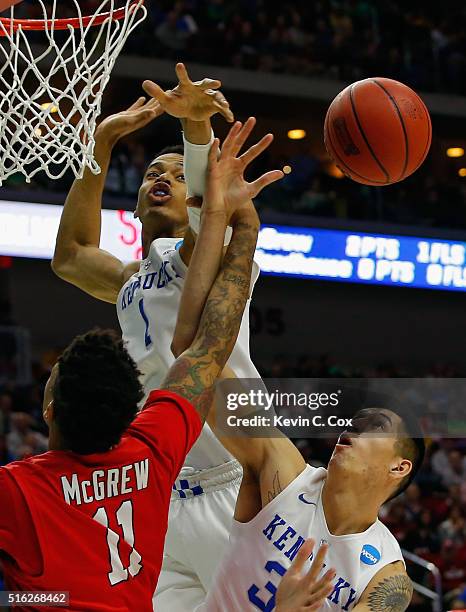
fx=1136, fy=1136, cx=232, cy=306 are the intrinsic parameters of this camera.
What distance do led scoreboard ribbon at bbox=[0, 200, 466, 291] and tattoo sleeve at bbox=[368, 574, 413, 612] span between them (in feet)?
26.7

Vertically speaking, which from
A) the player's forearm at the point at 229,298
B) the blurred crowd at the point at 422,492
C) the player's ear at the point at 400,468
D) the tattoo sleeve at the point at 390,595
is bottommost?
the blurred crowd at the point at 422,492

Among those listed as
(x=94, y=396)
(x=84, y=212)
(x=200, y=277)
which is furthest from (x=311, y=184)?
(x=94, y=396)

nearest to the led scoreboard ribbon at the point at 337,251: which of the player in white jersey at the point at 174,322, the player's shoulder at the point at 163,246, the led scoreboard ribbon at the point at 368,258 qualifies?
the led scoreboard ribbon at the point at 368,258

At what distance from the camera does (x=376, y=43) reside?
579 inches

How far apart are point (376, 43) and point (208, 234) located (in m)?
12.5

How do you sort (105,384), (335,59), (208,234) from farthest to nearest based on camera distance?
1. (335,59)
2. (208,234)
3. (105,384)

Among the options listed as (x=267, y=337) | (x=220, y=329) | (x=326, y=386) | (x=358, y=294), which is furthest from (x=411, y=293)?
(x=220, y=329)

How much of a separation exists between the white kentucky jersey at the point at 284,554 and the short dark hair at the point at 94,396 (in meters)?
0.82

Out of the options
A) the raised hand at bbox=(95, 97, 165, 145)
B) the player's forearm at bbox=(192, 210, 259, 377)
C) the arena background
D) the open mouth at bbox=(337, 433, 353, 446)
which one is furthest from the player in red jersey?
the arena background

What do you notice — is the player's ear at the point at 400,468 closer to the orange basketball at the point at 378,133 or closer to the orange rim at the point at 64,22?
the orange basketball at the point at 378,133

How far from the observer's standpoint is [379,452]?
9.99 ft

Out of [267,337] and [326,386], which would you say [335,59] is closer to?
[267,337]

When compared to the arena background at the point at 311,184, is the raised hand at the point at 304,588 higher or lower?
lower

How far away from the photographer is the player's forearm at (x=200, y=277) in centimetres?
266
